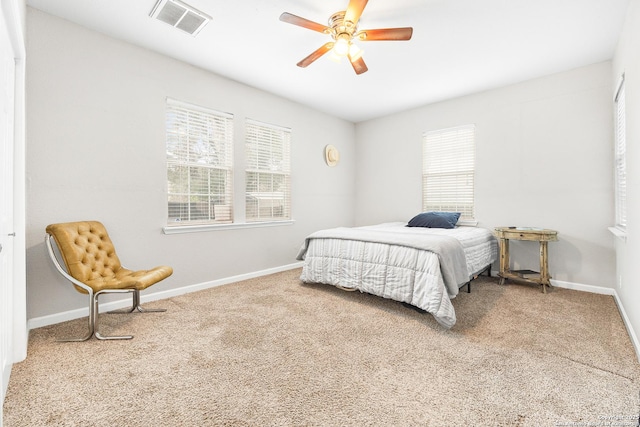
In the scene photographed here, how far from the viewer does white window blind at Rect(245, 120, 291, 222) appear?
13.2 feet

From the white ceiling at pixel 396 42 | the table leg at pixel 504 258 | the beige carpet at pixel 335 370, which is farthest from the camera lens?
the table leg at pixel 504 258

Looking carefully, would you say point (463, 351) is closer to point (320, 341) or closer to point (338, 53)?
point (320, 341)

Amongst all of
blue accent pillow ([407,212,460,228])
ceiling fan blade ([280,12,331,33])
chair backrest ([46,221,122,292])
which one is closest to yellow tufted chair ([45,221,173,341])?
chair backrest ([46,221,122,292])

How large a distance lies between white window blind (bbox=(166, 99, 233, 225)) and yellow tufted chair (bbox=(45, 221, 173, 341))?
734mm

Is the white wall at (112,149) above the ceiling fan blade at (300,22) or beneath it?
beneath

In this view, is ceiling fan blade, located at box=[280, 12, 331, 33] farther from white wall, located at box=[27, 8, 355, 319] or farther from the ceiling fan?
white wall, located at box=[27, 8, 355, 319]

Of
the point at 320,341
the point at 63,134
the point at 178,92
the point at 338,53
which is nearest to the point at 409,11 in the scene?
the point at 338,53

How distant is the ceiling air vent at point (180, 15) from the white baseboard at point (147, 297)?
259 centimetres

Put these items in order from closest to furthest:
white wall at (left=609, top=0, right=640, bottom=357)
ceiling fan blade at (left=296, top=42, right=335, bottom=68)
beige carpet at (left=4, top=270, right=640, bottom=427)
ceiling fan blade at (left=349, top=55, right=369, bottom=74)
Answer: beige carpet at (left=4, top=270, right=640, bottom=427), white wall at (left=609, top=0, right=640, bottom=357), ceiling fan blade at (left=296, top=42, right=335, bottom=68), ceiling fan blade at (left=349, top=55, right=369, bottom=74)

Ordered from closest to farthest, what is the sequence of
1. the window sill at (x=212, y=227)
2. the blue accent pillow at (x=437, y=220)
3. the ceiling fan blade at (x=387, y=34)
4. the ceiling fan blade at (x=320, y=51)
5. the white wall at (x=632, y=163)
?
the white wall at (x=632, y=163), the ceiling fan blade at (x=387, y=34), the ceiling fan blade at (x=320, y=51), the window sill at (x=212, y=227), the blue accent pillow at (x=437, y=220)

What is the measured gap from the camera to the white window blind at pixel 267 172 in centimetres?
402

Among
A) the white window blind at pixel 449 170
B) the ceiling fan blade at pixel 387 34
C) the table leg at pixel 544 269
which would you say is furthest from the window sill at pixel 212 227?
the table leg at pixel 544 269

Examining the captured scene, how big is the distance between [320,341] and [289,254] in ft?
7.89

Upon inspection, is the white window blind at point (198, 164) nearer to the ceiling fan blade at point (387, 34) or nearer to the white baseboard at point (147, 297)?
the white baseboard at point (147, 297)
